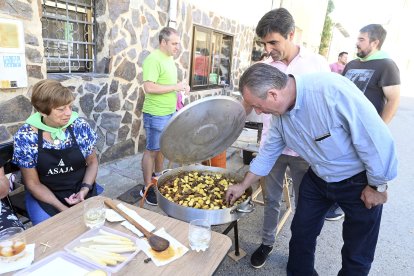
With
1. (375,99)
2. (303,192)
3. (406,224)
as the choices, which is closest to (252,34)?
(375,99)

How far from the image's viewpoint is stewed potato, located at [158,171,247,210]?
1995 millimetres

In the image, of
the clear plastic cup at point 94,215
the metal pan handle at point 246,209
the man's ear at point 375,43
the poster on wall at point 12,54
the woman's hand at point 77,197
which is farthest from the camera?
the man's ear at point 375,43

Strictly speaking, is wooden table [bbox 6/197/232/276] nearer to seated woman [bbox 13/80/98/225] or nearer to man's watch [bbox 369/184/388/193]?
seated woman [bbox 13/80/98/225]

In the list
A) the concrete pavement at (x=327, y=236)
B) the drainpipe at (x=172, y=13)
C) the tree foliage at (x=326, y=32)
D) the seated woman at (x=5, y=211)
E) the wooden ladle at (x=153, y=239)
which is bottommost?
the concrete pavement at (x=327, y=236)

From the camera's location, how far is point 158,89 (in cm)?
335

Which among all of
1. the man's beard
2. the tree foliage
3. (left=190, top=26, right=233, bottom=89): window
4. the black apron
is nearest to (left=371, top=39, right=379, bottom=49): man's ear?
the man's beard

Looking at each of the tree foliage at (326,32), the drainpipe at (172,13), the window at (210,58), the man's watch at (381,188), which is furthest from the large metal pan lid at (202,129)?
the tree foliage at (326,32)

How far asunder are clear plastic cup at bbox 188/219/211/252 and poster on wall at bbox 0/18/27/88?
2.54 m

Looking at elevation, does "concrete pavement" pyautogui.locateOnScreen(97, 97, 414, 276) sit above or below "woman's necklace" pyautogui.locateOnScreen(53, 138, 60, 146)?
below

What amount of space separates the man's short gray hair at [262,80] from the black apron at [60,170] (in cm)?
140

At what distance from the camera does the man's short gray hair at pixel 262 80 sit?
1.47 meters

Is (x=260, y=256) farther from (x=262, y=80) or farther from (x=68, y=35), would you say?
(x=68, y=35)

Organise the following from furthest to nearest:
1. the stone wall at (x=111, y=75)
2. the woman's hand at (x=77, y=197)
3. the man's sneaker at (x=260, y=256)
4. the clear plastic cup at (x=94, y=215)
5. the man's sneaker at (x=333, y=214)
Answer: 1. the man's sneaker at (x=333, y=214)
2. the stone wall at (x=111, y=75)
3. the man's sneaker at (x=260, y=256)
4. the woman's hand at (x=77, y=197)
5. the clear plastic cup at (x=94, y=215)

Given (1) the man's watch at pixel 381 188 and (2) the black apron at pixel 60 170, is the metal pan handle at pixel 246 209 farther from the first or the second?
(2) the black apron at pixel 60 170
